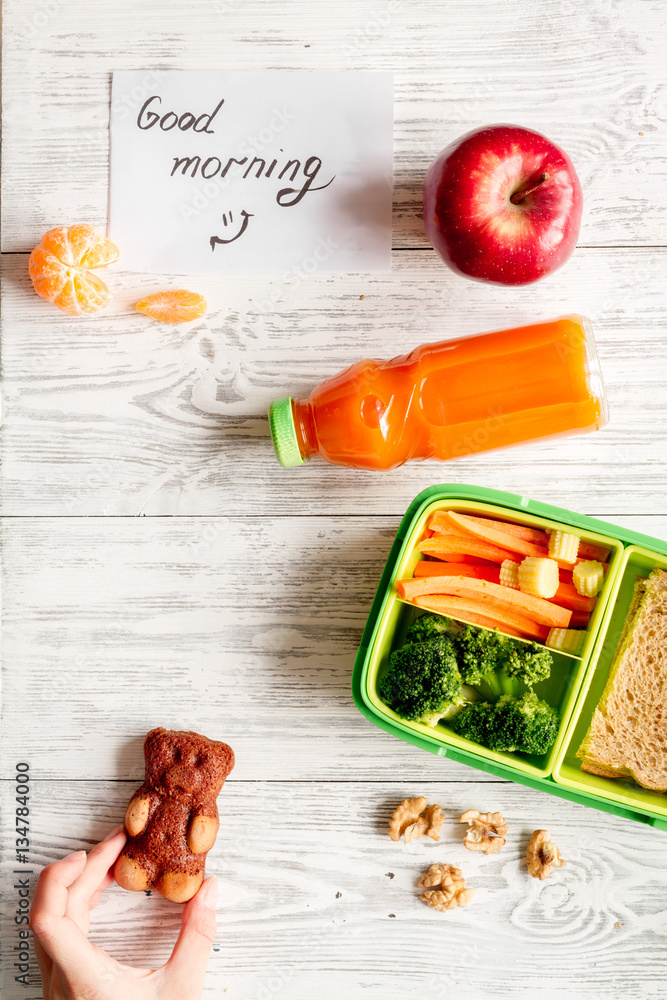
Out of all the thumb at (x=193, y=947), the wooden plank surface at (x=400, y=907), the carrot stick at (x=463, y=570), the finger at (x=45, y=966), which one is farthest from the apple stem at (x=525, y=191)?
the finger at (x=45, y=966)

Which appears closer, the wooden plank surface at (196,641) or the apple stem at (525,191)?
the apple stem at (525,191)

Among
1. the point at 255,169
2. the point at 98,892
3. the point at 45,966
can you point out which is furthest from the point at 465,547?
the point at 45,966

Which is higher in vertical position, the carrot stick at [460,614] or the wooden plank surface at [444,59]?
the wooden plank surface at [444,59]

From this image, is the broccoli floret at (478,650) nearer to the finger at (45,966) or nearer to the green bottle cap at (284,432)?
the green bottle cap at (284,432)

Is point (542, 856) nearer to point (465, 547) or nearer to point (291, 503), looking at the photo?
point (465, 547)

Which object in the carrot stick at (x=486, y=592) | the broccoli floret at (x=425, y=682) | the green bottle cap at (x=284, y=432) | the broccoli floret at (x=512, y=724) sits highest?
the green bottle cap at (x=284, y=432)
